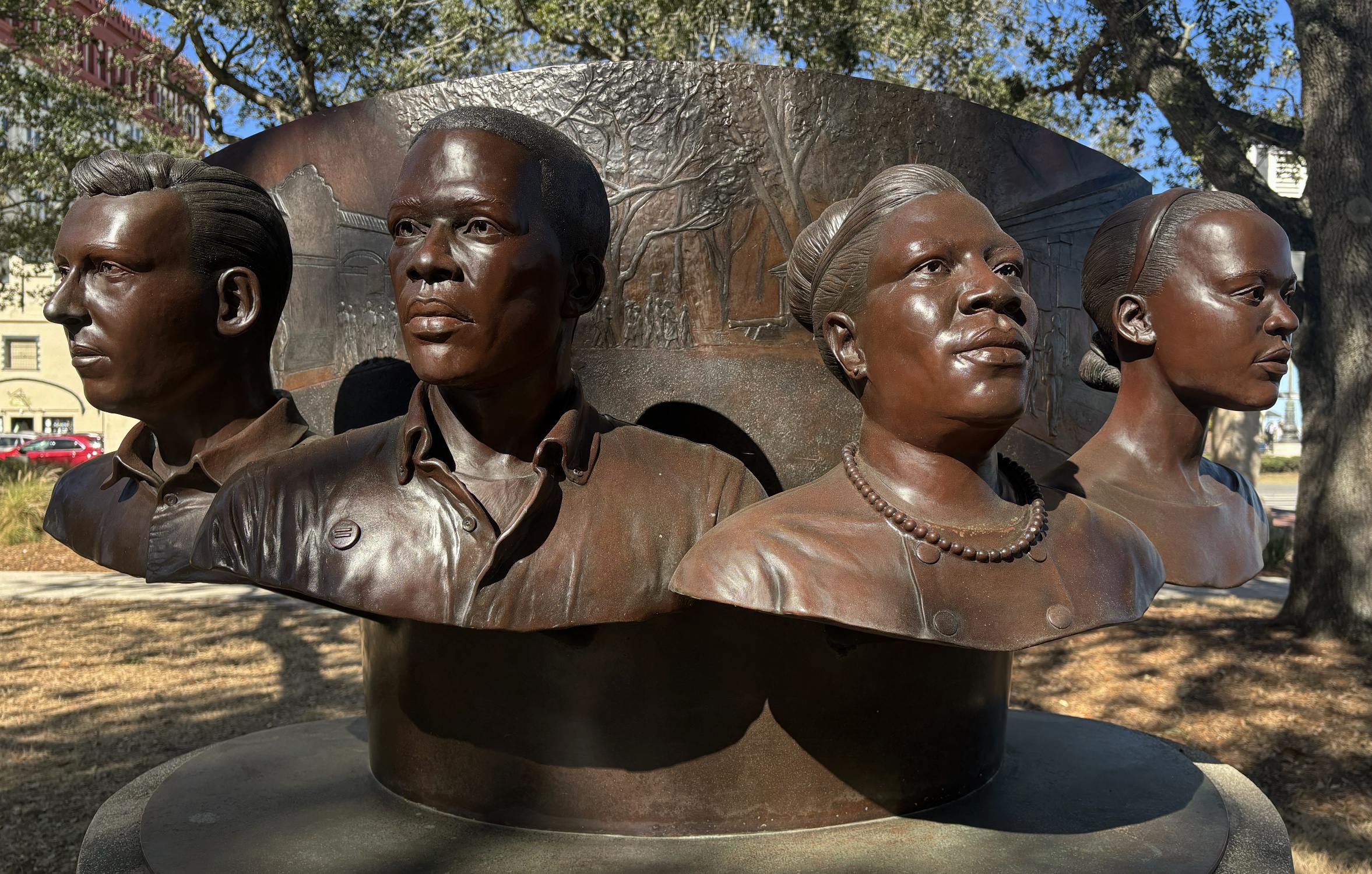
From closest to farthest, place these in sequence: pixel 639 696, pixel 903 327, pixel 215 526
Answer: pixel 903 327, pixel 215 526, pixel 639 696

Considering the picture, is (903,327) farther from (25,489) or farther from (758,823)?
(25,489)

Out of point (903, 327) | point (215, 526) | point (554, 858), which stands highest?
point (903, 327)

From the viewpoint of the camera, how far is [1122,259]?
3168 mm

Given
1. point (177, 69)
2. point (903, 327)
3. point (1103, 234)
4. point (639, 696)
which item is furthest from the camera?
point (177, 69)

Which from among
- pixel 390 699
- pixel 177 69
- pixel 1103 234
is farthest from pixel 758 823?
pixel 177 69

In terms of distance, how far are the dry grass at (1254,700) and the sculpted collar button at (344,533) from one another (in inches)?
155

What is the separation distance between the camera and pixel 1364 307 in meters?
7.35

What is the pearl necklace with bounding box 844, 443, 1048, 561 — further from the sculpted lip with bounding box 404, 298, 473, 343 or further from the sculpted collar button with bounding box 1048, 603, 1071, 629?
the sculpted lip with bounding box 404, 298, 473, 343

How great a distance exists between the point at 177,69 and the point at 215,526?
11967 mm

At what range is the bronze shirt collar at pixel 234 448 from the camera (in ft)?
9.98

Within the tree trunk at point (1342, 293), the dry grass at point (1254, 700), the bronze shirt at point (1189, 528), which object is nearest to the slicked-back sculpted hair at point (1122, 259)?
the bronze shirt at point (1189, 528)

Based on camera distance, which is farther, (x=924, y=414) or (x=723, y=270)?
(x=723, y=270)

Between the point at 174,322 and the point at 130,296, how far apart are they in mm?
117

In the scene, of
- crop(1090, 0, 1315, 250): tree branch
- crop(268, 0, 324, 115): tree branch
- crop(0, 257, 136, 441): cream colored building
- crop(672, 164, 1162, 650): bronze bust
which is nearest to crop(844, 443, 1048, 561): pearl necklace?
crop(672, 164, 1162, 650): bronze bust
